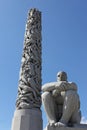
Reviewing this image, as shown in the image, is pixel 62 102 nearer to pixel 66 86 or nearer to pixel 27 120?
pixel 66 86

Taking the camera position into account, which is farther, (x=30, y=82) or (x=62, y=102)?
(x=30, y=82)

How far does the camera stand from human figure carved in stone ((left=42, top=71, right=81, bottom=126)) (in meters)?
8.88

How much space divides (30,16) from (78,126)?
351 inches

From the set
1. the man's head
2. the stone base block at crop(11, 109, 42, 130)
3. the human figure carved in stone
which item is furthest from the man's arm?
the stone base block at crop(11, 109, 42, 130)

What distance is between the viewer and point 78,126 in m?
8.45

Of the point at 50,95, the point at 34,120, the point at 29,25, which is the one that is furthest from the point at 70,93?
the point at 29,25

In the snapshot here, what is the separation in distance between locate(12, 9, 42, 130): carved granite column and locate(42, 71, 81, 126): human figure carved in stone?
104 inches

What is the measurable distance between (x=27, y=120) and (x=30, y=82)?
212 cm

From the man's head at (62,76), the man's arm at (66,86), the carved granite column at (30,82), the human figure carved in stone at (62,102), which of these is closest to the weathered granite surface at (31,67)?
the carved granite column at (30,82)

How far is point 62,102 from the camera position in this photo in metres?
9.27

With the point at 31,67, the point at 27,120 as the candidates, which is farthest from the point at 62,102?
the point at 31,67

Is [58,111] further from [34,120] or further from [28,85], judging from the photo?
[28,85]

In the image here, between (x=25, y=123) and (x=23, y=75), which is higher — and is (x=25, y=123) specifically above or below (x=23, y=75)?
below

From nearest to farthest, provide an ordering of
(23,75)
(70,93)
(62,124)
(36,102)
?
(62,124), (70,93), (36,102), (23,75)
